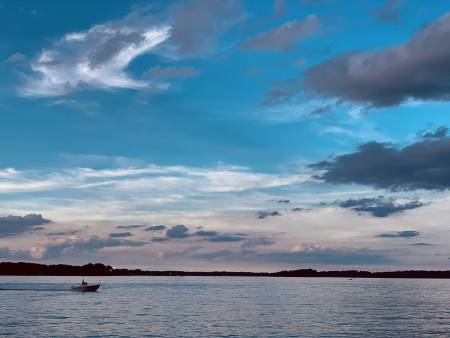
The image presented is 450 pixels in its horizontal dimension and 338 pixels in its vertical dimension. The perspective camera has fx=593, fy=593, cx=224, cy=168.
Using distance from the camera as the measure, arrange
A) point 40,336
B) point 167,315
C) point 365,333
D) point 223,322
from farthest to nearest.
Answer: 1. point 167,315
2. point 223,322
3. point 365,333
4. point 40,336

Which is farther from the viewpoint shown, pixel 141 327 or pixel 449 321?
pixel 449 321

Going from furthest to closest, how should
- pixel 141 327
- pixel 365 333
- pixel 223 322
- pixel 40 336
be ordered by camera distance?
pixel 223 322, pixel 141 327, pixel 365 333, pixel 40 336

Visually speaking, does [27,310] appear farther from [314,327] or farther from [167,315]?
[314,327]

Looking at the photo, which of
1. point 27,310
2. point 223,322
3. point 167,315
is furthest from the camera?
point 27,310

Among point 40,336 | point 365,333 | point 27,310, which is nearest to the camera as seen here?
point 40,336

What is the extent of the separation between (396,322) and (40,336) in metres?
63.0

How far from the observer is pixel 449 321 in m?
111

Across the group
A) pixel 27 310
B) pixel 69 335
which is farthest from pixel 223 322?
pixel 27 310

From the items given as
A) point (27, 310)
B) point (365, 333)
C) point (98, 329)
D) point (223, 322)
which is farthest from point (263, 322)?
point (27, 310)

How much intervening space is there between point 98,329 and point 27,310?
1851 inches

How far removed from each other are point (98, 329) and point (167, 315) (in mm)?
30074

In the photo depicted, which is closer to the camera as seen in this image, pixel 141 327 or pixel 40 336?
pixel 40 336

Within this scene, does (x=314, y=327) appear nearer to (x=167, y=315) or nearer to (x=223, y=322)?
(x=223, y=322)

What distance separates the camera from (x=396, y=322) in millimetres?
109312
